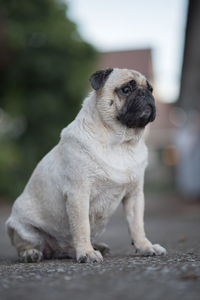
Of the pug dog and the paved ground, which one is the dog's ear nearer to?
the pug dog

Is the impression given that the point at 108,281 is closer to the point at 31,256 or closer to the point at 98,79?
the point at 31,256

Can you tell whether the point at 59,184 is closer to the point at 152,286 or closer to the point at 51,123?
the point at 152,286

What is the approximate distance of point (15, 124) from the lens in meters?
19.1

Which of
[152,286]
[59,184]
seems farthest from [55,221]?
[152,286]

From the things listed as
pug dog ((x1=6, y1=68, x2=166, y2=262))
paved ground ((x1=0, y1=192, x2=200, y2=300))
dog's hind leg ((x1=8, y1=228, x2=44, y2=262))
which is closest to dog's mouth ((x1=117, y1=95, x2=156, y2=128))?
pug dog ((x1=6, y1=68, x2=166, y2=262))

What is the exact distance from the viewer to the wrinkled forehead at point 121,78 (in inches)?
156

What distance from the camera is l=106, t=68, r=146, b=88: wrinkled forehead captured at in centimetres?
397

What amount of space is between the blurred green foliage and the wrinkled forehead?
1397 cm

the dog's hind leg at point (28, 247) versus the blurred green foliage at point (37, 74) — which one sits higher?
the blurred green foliage at point (37, 74)

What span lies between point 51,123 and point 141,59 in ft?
64.8

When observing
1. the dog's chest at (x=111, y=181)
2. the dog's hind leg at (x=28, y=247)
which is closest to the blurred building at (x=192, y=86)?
the dog's chest at (x=111, y=181)

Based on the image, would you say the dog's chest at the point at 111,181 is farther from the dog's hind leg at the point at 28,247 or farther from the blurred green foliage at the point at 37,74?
the blurred green foliage at the point at 37,74

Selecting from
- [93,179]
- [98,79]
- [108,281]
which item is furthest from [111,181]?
[108,281]

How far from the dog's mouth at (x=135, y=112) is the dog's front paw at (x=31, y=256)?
1.41 meters
